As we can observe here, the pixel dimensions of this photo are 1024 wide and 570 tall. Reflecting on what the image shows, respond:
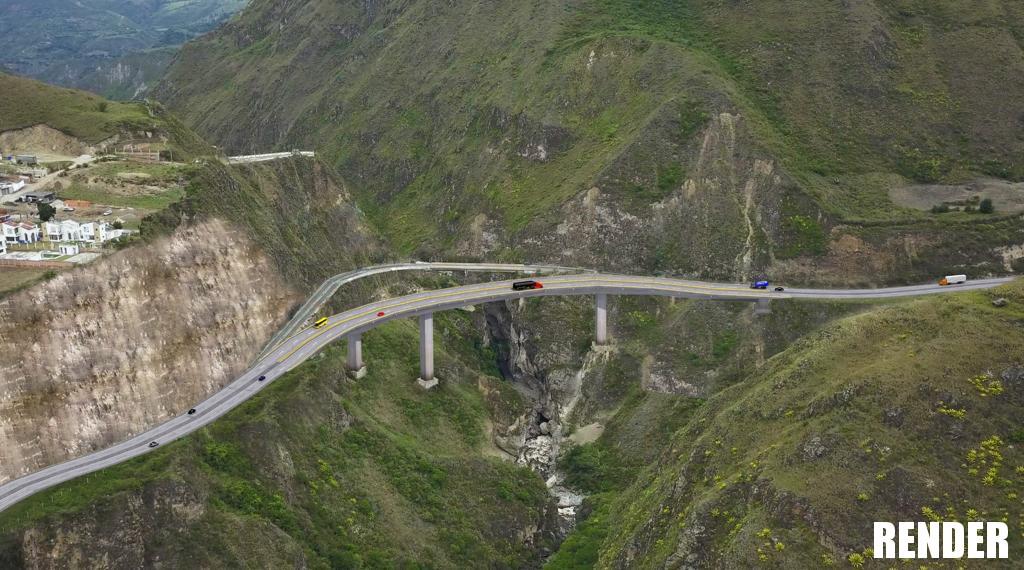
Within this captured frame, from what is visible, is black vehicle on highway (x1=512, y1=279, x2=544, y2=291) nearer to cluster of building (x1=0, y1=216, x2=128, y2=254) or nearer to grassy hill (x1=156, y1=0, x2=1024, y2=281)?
grassy hill (x1=156, y1=0, x2=1024, y2=281)

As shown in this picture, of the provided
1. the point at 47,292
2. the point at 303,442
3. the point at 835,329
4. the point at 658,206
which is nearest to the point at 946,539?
the point at 835,329

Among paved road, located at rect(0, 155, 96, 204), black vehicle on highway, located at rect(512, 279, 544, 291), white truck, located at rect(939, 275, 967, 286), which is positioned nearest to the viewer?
paved road, located at rect(0, 155, 96, 204)

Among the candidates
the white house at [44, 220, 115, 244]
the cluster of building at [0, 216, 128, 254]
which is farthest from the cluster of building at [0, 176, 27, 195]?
the white house at [44, 220, 115, 244]

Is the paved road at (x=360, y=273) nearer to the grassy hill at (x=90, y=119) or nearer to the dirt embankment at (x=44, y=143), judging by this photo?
the grassy hill at (x=90, y=119)

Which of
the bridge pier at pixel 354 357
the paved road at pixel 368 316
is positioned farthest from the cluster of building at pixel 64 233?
the bridge pier at pixel 354 357

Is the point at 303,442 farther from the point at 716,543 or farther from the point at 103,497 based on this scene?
the point at 716,543

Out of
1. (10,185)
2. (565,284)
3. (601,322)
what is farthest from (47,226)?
(601,322)
